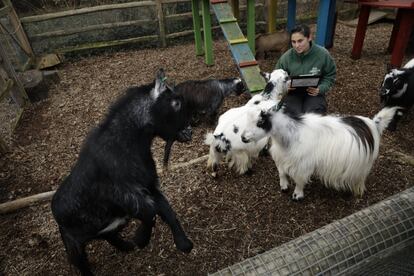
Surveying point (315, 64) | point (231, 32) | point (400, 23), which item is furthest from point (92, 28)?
point (400, 23)

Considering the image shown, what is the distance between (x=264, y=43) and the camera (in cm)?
701

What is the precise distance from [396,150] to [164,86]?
11.3 feet

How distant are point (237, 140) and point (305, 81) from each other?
1444mm

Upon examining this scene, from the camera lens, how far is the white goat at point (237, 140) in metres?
3.27

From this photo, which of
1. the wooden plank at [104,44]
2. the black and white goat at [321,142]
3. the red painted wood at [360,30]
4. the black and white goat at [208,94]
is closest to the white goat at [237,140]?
the black and white goat at [321,142]

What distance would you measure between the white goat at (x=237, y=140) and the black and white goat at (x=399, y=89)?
1.88 metres

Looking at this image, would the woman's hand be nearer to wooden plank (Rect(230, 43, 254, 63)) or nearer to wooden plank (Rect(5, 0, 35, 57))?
wooden plank (Rect(230, 43, 254, 63))

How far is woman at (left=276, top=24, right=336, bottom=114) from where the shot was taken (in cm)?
387

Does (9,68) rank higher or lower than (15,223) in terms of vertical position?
higher

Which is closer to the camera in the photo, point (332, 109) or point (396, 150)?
point (396, 150)

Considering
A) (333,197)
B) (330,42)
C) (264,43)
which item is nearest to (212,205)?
(333,197)

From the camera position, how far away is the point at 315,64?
396cm

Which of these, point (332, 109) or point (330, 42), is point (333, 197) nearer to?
point (332, 109)

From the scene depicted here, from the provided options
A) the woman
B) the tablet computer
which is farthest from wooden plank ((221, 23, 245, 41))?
the tablet computer
